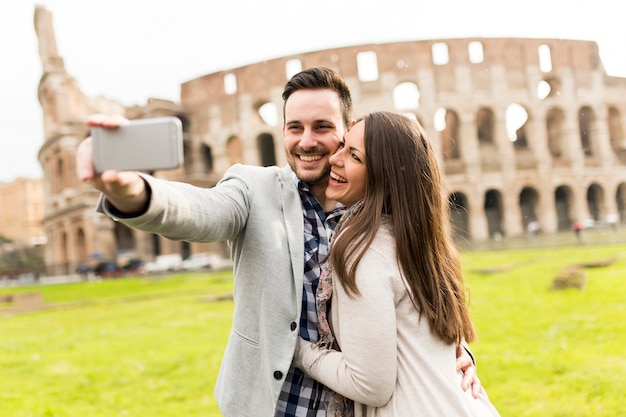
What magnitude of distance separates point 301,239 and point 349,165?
0.32 m

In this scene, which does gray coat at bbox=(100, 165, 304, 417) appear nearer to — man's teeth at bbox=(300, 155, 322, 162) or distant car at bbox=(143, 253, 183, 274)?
man's teeth at bbox=(300, 155, 322, 162)

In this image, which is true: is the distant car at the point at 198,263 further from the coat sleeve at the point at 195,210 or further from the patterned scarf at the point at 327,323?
the patterned scarf at the point at 327,323

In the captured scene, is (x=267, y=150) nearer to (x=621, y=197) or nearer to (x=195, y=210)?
(x=621, y=197)

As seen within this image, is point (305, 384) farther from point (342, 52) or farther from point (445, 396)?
point (342, 52)

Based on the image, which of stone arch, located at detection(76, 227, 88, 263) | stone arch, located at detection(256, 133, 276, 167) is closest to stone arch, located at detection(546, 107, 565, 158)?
stone arch, located at detection(256, 133, 276, 167)

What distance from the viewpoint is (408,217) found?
1550mm

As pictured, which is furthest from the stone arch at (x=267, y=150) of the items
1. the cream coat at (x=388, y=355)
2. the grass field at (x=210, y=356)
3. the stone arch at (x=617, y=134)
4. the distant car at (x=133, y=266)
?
the cream coat at (x=388, y=355)

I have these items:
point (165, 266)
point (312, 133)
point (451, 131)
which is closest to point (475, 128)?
point (451, 131)

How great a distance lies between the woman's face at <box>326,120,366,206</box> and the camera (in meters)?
1.66

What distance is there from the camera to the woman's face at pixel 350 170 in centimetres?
166

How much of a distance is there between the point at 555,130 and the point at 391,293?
34737 mm

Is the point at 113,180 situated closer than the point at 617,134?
Yes

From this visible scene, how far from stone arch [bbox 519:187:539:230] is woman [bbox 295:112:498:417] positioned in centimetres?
3123

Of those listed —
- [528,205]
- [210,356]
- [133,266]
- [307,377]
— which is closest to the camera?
[307,377]
